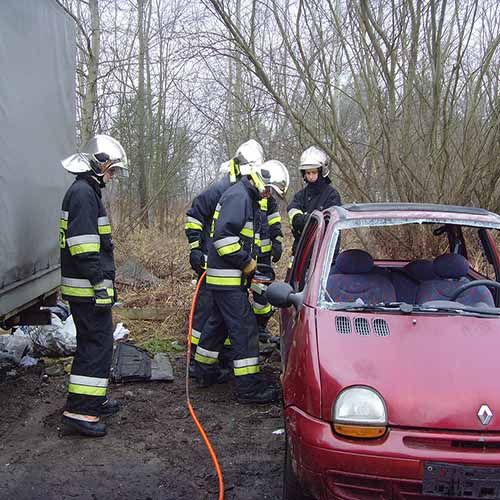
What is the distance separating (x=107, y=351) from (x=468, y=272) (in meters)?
2.63

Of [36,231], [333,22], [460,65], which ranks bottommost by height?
[36,231]

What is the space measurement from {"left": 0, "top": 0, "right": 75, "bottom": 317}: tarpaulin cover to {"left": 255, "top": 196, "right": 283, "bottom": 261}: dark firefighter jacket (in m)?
2.01

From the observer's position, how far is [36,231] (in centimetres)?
417

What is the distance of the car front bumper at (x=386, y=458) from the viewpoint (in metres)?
2.35

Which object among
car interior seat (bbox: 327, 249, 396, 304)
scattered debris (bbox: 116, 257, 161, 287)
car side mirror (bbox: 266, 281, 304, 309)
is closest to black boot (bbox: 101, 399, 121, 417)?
car side mirror (bbox: 266, 281, 304, 309)

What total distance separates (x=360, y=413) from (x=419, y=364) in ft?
1.27

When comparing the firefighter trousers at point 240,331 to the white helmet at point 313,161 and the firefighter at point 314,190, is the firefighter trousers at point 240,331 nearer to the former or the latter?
the firefighter at point 314,190

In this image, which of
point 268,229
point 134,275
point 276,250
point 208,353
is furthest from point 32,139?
point 134,275

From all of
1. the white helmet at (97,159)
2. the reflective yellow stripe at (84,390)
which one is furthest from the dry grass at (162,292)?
the white helmet at (97,159)

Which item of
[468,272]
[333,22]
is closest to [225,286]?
[468,272]

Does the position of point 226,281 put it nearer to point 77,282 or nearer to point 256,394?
point 256,394

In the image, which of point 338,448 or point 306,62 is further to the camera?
point 306,62

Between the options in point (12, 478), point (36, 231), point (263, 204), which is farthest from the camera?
point (263, 204)

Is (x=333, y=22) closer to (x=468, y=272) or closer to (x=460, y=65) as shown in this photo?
(x=460, y=65)
